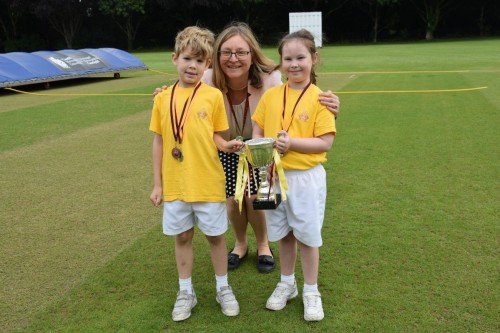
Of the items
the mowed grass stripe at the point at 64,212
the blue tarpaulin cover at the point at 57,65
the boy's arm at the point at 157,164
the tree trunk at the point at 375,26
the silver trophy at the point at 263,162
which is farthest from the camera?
the tree trunk at the point at 375,26

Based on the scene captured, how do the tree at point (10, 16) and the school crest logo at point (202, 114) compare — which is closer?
the school crest logo at point (202, 114)

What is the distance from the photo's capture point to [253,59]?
3180mm

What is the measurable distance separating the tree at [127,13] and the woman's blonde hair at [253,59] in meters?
40.8

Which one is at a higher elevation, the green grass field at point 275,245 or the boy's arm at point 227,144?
the boy's arm at point 227,144

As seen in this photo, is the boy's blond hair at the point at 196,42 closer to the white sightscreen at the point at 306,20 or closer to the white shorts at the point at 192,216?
the white shorts at the point at 192,216

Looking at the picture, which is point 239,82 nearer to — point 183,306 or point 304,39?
point 304,39

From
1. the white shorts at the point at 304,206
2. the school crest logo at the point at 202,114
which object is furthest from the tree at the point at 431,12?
the school crest logo at the point at 202,114

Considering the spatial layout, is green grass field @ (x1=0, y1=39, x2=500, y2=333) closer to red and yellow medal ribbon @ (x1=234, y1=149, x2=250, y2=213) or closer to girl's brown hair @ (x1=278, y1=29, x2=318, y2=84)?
red and yellow medal ribbon @ (x1=234, y1=149, x2=250, y2=213)

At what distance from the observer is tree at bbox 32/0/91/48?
41469 mm

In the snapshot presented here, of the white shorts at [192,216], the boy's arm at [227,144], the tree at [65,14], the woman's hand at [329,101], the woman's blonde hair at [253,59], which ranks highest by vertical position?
the tree at [65,14]

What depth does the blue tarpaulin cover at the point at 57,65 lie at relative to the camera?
14884 millimetres

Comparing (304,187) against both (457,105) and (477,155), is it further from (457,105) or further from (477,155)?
(457,105)

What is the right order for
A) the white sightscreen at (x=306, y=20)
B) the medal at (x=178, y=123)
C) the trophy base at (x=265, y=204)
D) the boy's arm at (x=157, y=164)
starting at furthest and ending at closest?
the white sightscreen at (x=306, y=20)
the boy's arm at (x=157, y=164)
the medal at (x=178, y=123)
the trophy base at (x=265, y=204)

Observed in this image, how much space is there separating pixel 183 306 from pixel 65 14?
45.1 metres
